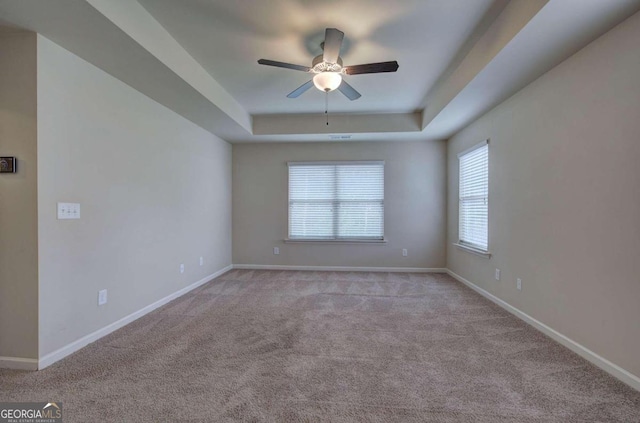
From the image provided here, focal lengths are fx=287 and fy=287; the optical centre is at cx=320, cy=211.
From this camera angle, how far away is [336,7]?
2162mm

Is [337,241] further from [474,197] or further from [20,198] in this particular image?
[20,198]

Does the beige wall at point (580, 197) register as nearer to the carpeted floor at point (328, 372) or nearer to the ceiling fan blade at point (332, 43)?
the carpeted floor at point (328, 372)

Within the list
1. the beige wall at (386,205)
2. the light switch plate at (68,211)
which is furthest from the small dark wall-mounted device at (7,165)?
the beige wall at (386,205)

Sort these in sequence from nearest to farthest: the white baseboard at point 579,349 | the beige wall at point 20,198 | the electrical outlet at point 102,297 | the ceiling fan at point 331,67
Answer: the white baseboard at point 579,349, the beige wall at point 20,198, the ceiling fan at point 331,67, the electrical outlet at point 102,297

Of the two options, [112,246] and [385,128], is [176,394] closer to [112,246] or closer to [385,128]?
[112,246]

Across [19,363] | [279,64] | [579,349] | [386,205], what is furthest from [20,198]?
[386,205]

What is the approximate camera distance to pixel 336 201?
5332mm

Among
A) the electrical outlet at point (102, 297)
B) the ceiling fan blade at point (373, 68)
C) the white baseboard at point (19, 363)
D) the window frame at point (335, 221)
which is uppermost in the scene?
the ceiling fan blade at point (373, 68)

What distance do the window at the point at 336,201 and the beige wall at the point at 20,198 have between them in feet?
Result: 12.0

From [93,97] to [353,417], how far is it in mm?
3177

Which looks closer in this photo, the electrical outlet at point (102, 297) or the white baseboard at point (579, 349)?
the white baseboard at point (579, 349)

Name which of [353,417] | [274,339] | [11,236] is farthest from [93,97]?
[353,417]

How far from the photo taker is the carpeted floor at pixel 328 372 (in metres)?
1.66

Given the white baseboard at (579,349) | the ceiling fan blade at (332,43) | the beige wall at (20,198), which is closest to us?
the white baseboard at (579,349)
